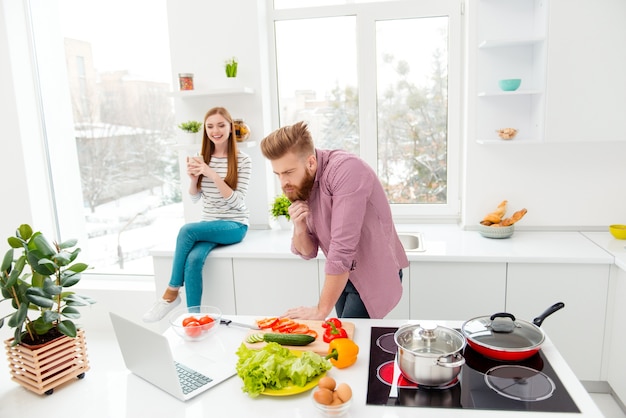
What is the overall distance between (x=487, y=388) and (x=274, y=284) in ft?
5.59

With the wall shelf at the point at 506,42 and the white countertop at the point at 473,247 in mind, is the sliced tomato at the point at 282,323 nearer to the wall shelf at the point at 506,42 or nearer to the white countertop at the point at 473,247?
the white countertop at the point at 473,247

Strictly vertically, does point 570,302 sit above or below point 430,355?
below

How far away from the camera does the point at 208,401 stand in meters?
1.33

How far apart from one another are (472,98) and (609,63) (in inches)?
28.0

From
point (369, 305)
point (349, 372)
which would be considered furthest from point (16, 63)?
point (349, 372)

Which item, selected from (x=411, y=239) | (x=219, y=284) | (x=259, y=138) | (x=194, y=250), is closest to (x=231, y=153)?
(x=259, y=138)

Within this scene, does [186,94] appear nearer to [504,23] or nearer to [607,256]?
[504,23]

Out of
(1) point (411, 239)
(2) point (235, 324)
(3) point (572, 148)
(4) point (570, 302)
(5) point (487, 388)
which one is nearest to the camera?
(5) point (487, 388)

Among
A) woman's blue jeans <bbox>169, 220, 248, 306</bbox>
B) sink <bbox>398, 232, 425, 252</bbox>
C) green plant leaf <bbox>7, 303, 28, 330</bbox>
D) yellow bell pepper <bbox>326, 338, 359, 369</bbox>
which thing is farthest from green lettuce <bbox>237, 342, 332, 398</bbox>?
sink <bbox>398, 232, 425, 252</bbox>

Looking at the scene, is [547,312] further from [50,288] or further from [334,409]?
[50,288]

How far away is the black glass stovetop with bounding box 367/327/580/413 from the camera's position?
1.26 meters

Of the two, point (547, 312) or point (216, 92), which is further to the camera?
point (216, 92)

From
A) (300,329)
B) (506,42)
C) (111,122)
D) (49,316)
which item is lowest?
(300,329)

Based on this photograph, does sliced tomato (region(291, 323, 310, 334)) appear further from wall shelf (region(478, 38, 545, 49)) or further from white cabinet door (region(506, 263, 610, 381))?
wall shelf (region(478, 38, 545, 49))
